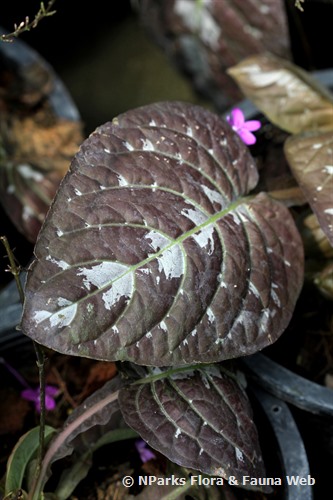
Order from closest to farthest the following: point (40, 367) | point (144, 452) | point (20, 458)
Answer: point (40, 367) → point (20, 458) → point (144, 452)

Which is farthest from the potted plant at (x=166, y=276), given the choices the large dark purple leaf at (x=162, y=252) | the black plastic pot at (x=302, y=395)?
the black plastic pot at (x=302, y=395)

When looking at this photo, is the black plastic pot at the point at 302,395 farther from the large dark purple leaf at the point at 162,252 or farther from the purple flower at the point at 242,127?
the purple flower at the point at 242,127

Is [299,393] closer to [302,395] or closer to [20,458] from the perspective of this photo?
[302,395]

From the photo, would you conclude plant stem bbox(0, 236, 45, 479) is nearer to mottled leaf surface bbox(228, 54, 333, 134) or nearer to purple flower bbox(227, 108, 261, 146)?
purple flower bbox(227, 108, 261, 146)

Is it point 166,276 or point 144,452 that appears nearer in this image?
point 166,276

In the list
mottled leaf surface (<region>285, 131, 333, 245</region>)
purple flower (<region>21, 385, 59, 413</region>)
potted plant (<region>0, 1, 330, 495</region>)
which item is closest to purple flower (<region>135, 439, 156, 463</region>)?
potted plant (<region>0, 1, 330, 495</region>)

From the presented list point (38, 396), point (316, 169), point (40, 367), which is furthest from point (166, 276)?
point (38, 396)

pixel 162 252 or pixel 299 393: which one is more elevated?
pixel 162 252
